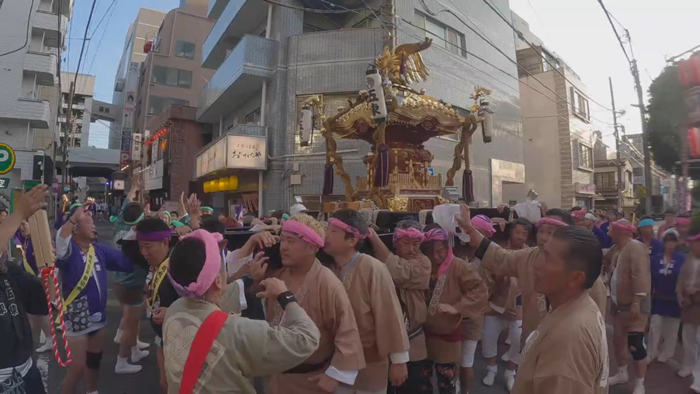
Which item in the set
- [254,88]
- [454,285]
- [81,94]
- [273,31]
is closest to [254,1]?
[273,31]

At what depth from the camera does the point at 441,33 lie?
17500mm

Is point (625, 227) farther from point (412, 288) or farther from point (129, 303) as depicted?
point (129, 303)

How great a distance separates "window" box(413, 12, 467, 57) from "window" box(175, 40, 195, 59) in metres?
23.2

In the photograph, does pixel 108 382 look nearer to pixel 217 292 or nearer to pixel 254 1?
pixel 217 292

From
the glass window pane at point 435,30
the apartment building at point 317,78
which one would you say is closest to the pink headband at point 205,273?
the apartment building at point 317,78

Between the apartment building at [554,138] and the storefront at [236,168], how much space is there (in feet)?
56.5

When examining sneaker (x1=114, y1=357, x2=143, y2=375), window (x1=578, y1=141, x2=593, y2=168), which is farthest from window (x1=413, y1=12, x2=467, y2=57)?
sneaker (x1=114, y1=357, x2=143, y2=375)

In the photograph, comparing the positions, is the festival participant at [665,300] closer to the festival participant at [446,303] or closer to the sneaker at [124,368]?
the festival participant at [446,303]

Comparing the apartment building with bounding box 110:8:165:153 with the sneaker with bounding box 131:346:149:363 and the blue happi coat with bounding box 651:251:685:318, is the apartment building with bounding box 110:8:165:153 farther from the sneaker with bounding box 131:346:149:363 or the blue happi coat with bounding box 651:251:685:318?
the blue happi coat with bounding box 651:251:685:318

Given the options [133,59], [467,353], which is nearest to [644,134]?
[467,353]

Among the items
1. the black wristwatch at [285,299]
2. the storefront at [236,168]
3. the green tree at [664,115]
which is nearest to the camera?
the black wristwatch at [285,299]

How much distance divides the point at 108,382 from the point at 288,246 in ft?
13.0

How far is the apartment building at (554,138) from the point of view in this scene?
24.4 metres

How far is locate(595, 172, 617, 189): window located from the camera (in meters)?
32.9
